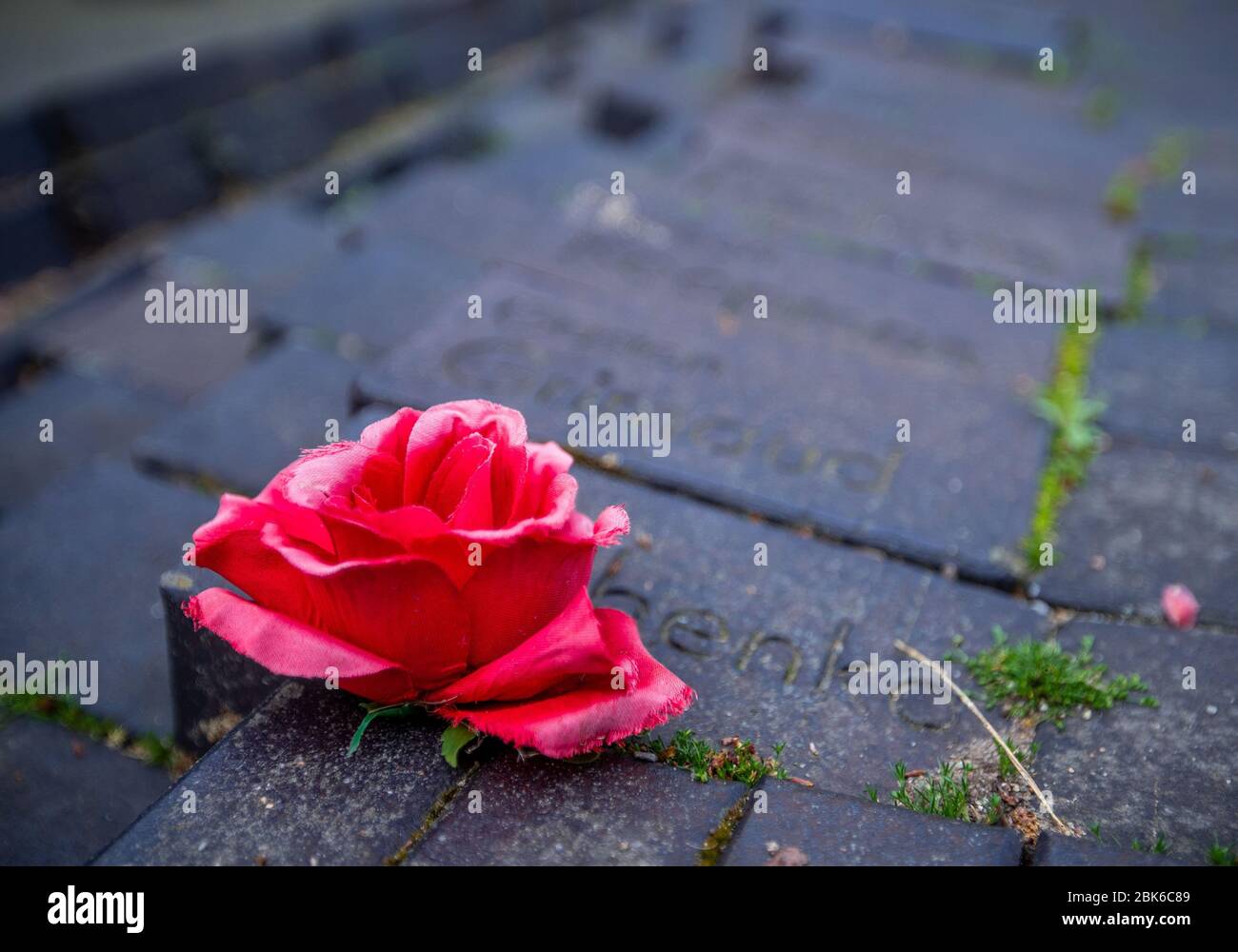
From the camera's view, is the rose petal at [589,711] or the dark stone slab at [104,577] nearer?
the rose petal at [589,711]

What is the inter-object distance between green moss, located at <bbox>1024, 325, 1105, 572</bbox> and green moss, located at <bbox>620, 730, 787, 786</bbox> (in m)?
0.78

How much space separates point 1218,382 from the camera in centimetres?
265

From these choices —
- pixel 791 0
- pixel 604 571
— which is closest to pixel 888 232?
pixel 604 571

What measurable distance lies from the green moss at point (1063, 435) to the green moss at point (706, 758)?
0.78 meters

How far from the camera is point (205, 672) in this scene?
1581 mm

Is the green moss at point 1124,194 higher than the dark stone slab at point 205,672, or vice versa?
the green moss at point 1124,194

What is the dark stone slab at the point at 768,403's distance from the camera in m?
2.00

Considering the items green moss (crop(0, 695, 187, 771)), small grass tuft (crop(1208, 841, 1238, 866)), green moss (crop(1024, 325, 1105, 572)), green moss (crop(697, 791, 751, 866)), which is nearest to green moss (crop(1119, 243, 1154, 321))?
green moss (crop(1024, 325, 1105, 572))

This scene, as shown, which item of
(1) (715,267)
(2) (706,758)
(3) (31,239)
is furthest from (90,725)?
(3) (31,239)

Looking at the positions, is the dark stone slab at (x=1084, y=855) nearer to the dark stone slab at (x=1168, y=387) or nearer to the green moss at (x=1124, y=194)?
the dark stone slab at (x=1168, y=387)

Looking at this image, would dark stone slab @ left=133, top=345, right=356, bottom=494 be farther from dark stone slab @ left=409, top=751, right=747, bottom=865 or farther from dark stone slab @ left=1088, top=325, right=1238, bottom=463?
dark stone slab @ left=1088, top=325, right=1238, bottom=463

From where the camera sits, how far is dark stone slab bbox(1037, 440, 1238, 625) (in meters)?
1.90

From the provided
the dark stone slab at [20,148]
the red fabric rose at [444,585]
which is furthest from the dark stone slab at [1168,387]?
the dark stone slab at [20,148]
